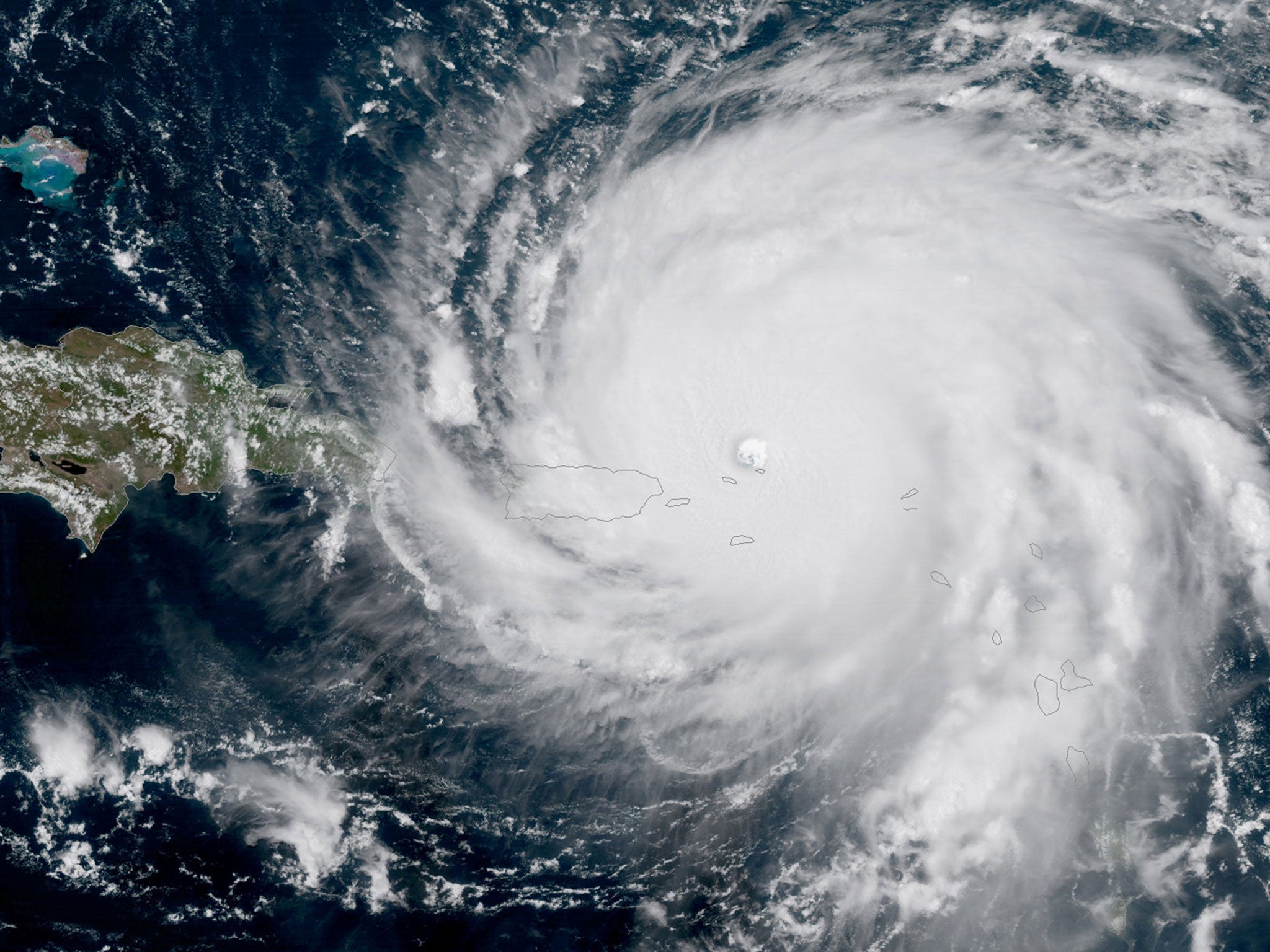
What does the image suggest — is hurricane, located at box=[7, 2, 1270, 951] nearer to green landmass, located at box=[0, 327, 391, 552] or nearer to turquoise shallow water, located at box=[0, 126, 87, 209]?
green landmass, located at box=[0, 327, 391, 552]

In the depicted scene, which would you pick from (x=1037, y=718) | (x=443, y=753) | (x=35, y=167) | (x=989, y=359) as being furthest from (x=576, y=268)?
(x=1037, y=718)

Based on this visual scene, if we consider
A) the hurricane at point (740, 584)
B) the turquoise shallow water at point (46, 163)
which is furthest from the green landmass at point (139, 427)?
the turquoise shallow water at point (46, 163)

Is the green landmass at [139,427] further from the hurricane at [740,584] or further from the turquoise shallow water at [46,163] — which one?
the turquoise shallow water at [46,163]

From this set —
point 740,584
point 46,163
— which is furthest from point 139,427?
point 740,584

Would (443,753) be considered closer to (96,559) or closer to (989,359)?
(96,559)

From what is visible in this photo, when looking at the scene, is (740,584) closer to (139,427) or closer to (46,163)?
(139,427)

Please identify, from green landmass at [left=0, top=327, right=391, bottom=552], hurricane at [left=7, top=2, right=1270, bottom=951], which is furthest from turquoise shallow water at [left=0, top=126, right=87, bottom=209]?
green landmass at [left=0, top=327, right=391, bottom=552]
